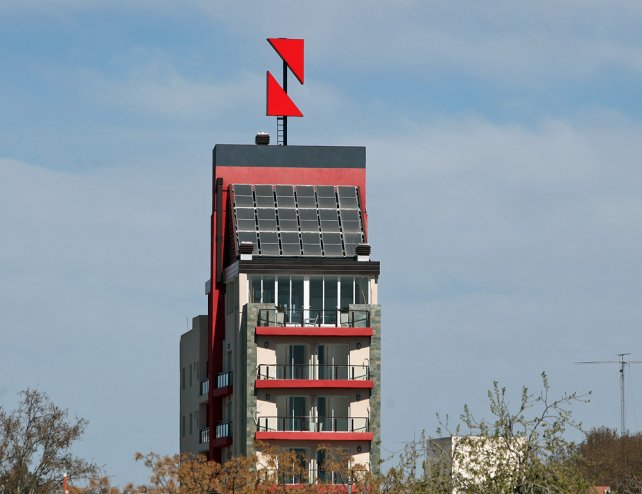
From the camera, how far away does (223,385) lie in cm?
10956

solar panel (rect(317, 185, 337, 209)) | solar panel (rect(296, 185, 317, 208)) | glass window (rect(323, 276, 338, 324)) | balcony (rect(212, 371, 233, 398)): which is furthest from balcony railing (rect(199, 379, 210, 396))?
solar panel (rect(317, 185, 337, 209))

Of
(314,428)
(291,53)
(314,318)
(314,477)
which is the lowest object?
(314,477)

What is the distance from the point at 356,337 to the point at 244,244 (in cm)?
885

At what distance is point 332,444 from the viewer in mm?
102812

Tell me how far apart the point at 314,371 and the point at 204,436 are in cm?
1387

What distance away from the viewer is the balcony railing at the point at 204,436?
113162 mm

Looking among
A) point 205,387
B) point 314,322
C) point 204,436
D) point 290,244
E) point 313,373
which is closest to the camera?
point 313,373

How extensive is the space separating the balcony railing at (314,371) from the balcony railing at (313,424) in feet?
7.97

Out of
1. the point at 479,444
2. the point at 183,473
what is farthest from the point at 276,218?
the point at 479,444

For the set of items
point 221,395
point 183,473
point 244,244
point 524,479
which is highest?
point 244,244

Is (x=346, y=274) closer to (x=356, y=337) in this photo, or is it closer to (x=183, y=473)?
(x=356, y=337)

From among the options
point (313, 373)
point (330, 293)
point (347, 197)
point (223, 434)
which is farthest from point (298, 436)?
point (347, 197)

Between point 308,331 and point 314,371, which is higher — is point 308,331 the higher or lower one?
the higher one

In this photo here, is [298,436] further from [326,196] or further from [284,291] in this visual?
[326,196]
